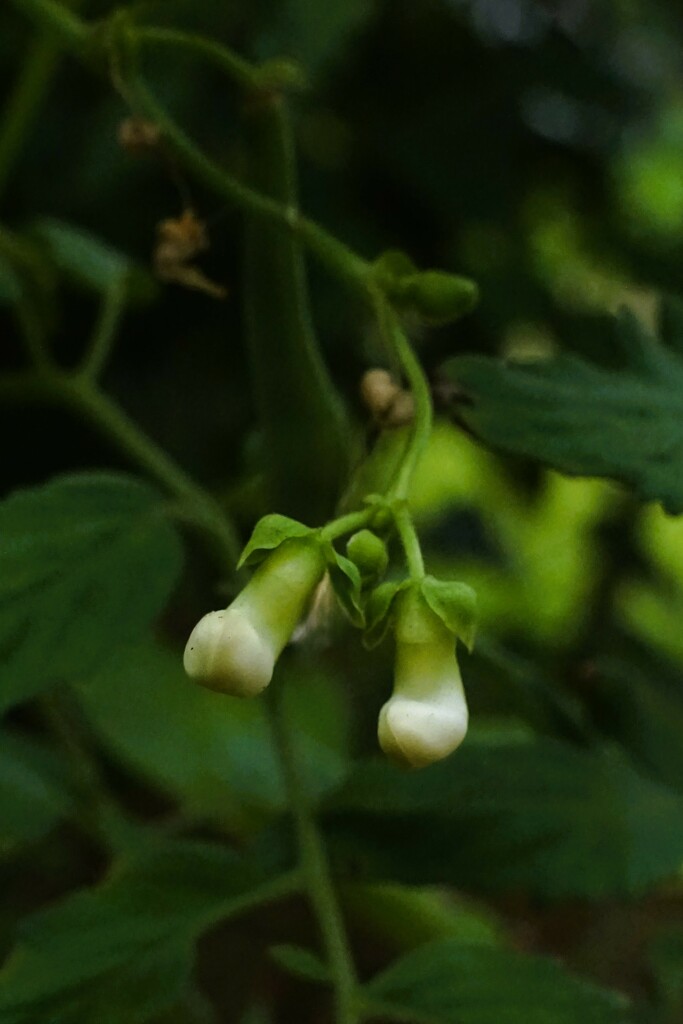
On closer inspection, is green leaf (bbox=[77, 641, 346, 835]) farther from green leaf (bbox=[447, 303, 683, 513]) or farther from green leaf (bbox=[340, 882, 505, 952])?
green leaf (bbox=[447, 303, 683, 513])

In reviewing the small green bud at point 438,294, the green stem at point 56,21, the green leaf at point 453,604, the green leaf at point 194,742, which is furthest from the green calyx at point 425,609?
the green leaf at point 194,742

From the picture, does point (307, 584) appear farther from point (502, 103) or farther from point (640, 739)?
point (502, 103)

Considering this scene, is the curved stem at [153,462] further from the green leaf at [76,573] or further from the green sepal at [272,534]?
the green sepal at [272,534]

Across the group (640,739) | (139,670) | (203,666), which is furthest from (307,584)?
(139,670)

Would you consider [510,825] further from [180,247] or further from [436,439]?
[436,439]

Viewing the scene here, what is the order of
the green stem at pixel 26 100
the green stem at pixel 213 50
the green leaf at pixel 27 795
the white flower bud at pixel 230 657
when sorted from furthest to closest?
1. the green stem at pixel 26 100
2. the green leaf at pixel 27 795
3. the green stem at pixel 213 50
4. the white flower bud at pixel 230 657

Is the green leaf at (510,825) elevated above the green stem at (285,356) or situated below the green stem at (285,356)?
below

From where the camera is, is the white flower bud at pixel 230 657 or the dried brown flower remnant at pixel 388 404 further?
the dried brown flower remnant at pixel 388 404
